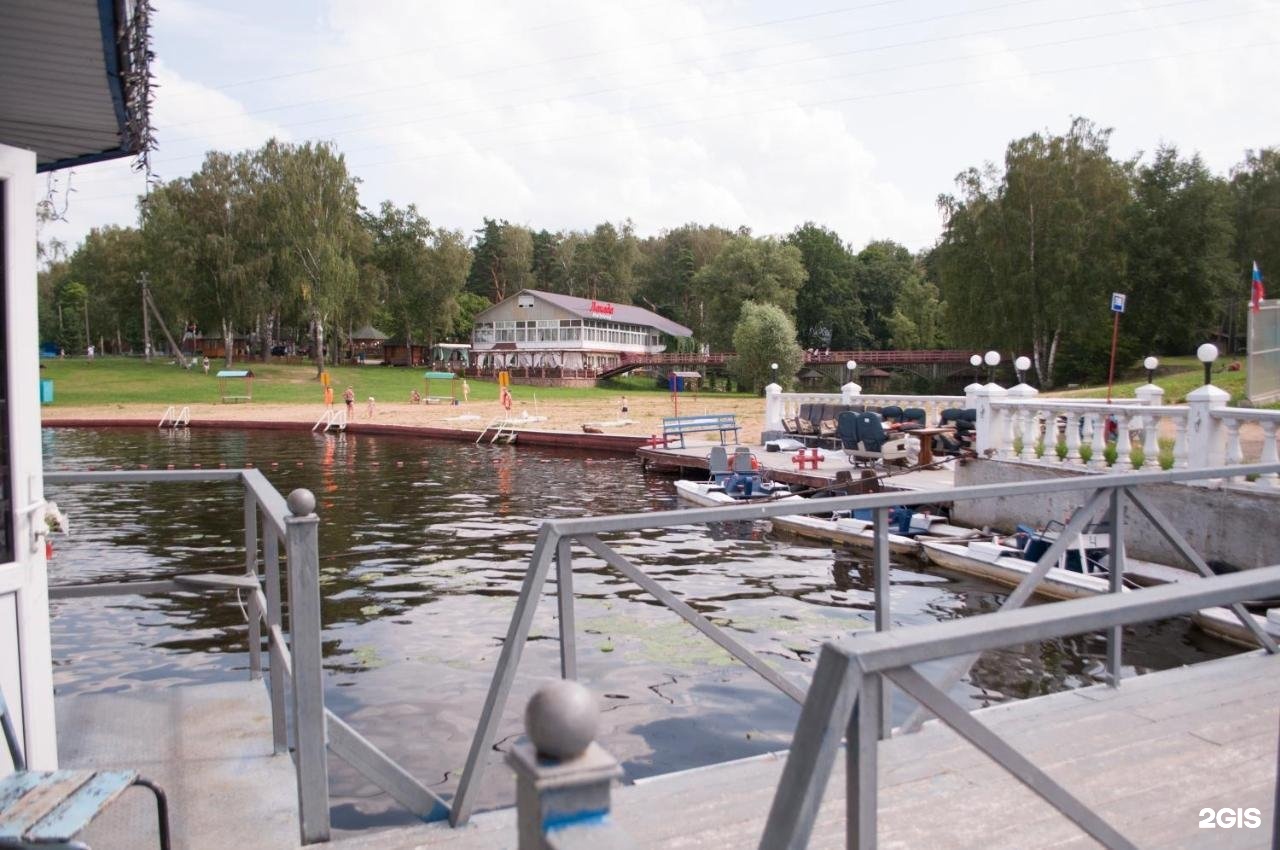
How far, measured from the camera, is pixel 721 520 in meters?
3.68

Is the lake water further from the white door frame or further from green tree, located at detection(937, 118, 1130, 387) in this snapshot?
green tree, located at detection(937, 118, 1130, 387)

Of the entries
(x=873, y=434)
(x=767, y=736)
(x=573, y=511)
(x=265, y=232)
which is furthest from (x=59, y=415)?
(x=767, y=736)

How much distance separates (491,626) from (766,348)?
5043cm

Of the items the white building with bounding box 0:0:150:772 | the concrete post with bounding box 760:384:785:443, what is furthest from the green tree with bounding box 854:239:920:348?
the white building with bounding box 0:0:150:772

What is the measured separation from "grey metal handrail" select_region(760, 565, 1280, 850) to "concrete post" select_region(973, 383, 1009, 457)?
13.5m

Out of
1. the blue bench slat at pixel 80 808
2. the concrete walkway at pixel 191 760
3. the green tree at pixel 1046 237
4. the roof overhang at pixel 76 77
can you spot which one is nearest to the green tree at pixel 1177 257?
the green tree at pixel 1046 237

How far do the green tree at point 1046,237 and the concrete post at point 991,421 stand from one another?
121ft

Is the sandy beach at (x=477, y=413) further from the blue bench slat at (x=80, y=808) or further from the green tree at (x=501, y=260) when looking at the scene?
the green tree at (x=501, y=260)

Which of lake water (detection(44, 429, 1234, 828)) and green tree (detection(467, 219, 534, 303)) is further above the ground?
green tree (detection(467, 219, 534, 303))

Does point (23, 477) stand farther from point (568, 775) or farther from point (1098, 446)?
point (1098, 446)

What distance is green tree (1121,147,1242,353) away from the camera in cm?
5047

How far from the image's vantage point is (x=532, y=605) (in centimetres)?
330

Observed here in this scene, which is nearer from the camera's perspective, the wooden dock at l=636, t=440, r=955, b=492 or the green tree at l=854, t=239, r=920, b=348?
the wooden dock at l=636, t=440, r=955, b=492

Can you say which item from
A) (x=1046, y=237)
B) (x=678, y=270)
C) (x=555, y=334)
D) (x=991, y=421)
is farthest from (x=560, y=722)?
(x=678, y=270)
